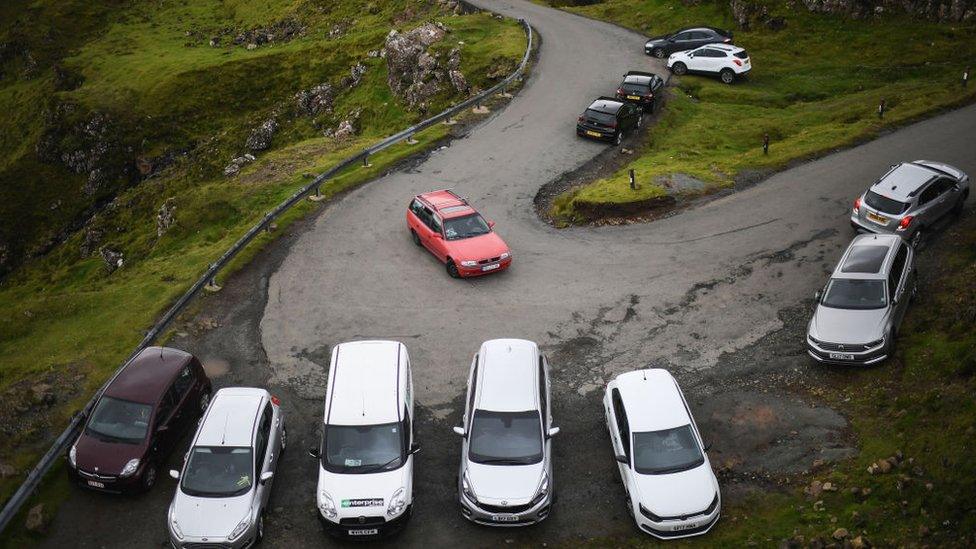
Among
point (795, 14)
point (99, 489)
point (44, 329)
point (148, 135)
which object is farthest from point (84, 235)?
point (795, 14)

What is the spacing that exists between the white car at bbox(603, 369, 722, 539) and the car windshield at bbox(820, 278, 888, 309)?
579 cm

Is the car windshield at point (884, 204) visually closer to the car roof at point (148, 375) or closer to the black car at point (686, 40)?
the car roof at point (148, 375)

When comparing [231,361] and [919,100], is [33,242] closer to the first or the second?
[231,361]

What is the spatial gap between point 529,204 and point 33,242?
35301mm

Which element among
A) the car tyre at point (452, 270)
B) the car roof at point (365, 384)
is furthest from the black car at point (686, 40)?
the car roof at point (365, 384)

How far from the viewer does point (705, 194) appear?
29.2 metres

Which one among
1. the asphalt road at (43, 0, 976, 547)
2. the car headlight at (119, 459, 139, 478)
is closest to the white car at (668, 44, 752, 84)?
the asphalt road at (43, 0, 976, 547)

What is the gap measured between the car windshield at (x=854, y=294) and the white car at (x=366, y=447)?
36.4ft

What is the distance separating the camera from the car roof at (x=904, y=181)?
24.1m

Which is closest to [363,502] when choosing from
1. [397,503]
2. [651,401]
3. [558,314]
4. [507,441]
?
[397,503]

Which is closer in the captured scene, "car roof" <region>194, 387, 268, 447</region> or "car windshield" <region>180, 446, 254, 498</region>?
"car windshield" <region>180, 446, 254, 498</region>

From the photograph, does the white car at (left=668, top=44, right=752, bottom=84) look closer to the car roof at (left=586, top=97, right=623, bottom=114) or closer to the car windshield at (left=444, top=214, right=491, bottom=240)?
the car roof at (left=586, top=97, right=623, bottom=114)

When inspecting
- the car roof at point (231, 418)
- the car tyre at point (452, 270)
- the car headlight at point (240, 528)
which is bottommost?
the car tyre at point (452, 270)

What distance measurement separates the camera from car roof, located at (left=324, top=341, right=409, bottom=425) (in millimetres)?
16250
